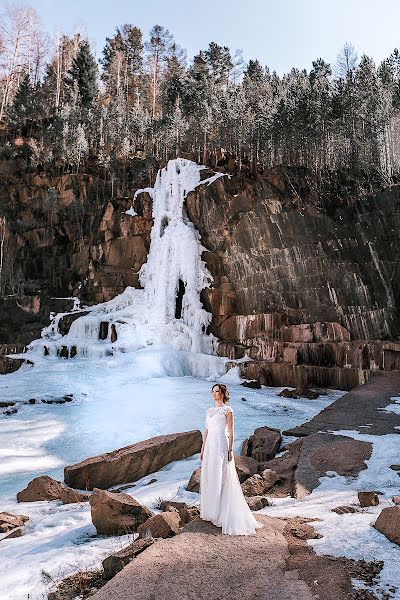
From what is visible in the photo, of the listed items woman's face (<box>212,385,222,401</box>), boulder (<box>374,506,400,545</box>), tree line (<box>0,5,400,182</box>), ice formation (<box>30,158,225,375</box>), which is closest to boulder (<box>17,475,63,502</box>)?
woman's face (<box>212,385,222,401</box>)

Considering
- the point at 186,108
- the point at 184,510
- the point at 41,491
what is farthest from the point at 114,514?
the point at 186,108

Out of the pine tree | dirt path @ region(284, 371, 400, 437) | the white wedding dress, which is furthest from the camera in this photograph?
the pine tree

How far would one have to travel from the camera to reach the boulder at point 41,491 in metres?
7.26

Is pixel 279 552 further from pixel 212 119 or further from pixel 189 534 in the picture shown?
pixel 212 119

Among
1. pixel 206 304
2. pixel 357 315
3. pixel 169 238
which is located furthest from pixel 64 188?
pixel 357 315

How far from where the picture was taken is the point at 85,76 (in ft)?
151

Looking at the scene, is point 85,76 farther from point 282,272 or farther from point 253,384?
point 253,384

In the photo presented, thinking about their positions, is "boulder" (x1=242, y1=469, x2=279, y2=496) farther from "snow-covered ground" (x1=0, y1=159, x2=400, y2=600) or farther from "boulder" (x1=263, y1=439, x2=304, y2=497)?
"snow-covered ground" (x1=0, y1=159, x2=400, y2=600)

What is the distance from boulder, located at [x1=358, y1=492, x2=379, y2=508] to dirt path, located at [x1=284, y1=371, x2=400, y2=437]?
14.0 ft

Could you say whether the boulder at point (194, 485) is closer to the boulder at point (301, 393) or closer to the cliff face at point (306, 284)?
the boulder at point (301, 393)

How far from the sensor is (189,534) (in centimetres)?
443

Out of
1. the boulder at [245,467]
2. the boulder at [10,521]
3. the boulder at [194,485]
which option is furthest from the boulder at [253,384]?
the boulder at [10,521]

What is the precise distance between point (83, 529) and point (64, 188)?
31.4 metres

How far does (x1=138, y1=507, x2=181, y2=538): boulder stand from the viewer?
4.62 meters
